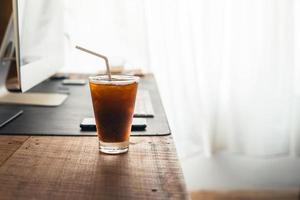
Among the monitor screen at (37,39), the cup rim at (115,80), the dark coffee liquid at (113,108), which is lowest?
the dark coffee liquid at (113,108)

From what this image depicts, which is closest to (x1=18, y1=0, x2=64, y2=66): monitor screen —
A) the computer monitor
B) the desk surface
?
the computer monitor

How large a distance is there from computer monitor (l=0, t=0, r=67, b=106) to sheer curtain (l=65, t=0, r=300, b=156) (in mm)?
351

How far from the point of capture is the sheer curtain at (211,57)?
1.79 m

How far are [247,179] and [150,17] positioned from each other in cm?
88

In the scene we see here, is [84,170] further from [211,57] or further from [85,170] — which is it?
[211,57]

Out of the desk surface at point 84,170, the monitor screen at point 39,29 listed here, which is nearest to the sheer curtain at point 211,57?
the monitor screen at point 39,29

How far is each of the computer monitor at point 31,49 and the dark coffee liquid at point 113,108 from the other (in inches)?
10.5

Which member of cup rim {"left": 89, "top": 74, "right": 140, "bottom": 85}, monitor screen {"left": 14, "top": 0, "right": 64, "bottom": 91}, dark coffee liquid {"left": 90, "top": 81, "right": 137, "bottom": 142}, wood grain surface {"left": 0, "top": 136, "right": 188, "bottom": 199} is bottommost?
wood grain surface {"left": 0, "top": 136, "right": 188, "bottom": 199}

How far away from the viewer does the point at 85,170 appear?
633 mm

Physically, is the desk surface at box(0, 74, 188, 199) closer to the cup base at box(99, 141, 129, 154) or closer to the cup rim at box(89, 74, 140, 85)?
the cup base at box(99, 141, 129, 154)

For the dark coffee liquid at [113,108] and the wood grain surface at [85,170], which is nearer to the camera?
the wood grain surface at [85,170]

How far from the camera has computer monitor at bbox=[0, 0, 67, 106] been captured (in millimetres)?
906

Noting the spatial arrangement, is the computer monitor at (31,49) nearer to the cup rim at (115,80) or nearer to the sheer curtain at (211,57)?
the cup rim at (115,80)

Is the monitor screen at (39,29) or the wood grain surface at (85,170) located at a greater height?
the monitor screen at (39,29)
